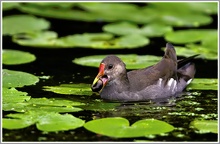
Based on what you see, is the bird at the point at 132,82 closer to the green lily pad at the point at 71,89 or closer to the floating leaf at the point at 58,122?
Result: the green lily pad at the point at 71,89

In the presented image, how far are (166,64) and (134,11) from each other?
4748mm

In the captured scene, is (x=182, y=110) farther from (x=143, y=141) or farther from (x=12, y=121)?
(x=12, y=121)

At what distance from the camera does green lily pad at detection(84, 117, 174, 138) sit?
8.20m

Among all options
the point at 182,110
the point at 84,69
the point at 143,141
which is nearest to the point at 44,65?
the point at 84,69

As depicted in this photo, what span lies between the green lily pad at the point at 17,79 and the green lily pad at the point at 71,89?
288 millimetres

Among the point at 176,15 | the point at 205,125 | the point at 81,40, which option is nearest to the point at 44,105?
the point at 205,125

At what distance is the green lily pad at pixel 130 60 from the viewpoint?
11.4 m

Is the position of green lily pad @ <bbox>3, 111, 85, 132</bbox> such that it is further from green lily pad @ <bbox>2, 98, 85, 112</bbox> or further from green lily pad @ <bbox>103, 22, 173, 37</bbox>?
green lily pad @ <bbox>103, 22, 173, 37</bbox>

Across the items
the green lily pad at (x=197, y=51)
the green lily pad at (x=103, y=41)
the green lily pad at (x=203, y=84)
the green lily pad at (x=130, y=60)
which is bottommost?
the green lily pad at (x=203, y=84)

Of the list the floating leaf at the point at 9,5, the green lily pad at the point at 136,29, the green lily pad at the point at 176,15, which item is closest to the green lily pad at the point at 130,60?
the green lily pad at the point at 136,29

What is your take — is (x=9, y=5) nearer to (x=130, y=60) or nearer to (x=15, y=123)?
(x=130, y=60)

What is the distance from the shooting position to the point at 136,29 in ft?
44.8

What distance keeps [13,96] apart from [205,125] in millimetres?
2407

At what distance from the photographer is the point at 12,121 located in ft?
27.8
